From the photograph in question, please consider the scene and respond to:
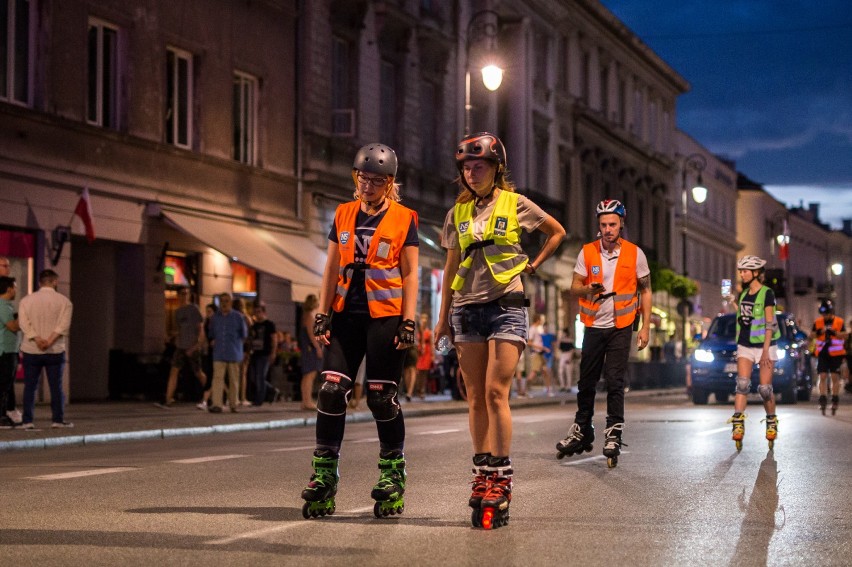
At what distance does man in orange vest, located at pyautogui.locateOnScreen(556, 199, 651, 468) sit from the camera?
12.2m

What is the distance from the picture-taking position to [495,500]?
26.2ft

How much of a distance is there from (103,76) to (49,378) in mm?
8262

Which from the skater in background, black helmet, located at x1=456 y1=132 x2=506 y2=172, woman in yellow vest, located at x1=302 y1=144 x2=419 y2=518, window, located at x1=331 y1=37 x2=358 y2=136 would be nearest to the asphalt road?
woman in yellow vest, located at x1=302 y1=144 x2=419 y2=518

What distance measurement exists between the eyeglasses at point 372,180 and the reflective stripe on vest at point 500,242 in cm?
51

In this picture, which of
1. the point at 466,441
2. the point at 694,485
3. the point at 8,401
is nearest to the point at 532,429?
the point at 466,441

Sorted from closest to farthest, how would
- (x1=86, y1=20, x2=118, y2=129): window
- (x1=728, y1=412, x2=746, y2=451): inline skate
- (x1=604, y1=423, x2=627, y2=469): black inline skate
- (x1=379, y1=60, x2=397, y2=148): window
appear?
(x1=604, y1=423, x2=627, y2=469): black inline skate, (x1=728, y1=412, x2=746, y2=451): inline skate, (x1=86, y1=20, x2=118, y2=129): window, (x1=379, y1=60, x2=397, y2=148): window

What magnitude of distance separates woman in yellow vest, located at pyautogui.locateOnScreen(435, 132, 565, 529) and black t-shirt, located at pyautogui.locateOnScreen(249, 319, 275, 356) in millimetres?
16043

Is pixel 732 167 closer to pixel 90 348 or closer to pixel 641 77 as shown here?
pixel 641 77

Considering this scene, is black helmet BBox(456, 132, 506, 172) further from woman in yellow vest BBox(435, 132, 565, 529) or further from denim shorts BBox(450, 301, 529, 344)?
denim shorts BBox(450, 301, 529, 344)

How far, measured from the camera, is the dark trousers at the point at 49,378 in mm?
18047

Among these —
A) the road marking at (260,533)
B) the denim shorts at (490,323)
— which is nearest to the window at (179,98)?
the denim shorts at (490,323)

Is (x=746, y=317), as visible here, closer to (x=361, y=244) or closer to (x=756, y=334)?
(x=756, y=334)

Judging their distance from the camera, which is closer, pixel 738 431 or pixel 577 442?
pixel 577 442

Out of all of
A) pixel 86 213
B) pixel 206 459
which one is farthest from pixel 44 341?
pixel 86 213
